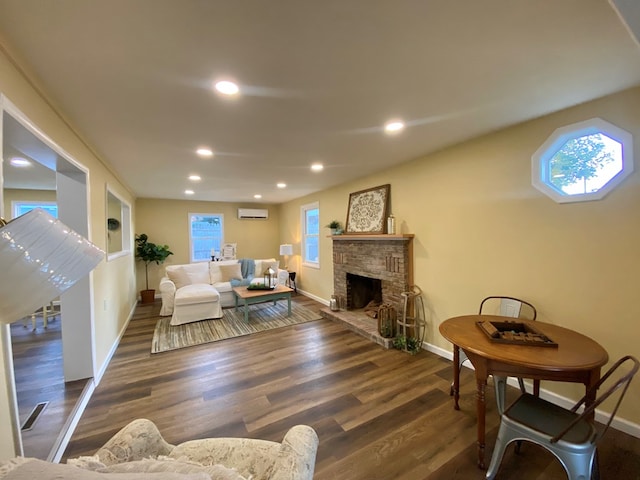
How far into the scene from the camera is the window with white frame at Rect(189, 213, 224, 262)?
654 centimetres

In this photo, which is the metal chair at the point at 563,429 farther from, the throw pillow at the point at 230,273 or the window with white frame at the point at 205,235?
the window with white frame at the point at 205,235

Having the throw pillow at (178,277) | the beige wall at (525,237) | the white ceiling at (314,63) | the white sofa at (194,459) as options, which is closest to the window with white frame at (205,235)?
the throw pillow at (178,277)

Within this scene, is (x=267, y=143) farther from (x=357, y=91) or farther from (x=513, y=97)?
(x=513, y=97)

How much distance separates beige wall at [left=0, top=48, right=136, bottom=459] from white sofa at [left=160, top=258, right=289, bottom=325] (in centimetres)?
67

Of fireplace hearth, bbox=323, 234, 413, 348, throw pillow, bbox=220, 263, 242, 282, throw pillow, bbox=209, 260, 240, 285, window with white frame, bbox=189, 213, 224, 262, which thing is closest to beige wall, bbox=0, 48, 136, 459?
throw pillow, bbox=209, 260, 240, 285

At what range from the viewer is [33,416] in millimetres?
1980

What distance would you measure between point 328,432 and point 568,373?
5.11 feet

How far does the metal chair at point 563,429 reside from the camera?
121 centimetres

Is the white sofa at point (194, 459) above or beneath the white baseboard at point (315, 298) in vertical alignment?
above

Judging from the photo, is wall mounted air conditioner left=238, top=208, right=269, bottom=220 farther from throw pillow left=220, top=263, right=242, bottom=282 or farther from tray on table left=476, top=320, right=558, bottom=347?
tray on table left=476, top=320, right=558, bottom=347

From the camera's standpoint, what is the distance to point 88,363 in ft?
8.02

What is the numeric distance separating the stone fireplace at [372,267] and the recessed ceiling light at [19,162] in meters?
4.16

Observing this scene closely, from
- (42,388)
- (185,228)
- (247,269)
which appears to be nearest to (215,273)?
(247,269)

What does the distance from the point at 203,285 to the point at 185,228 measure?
7.29ft
